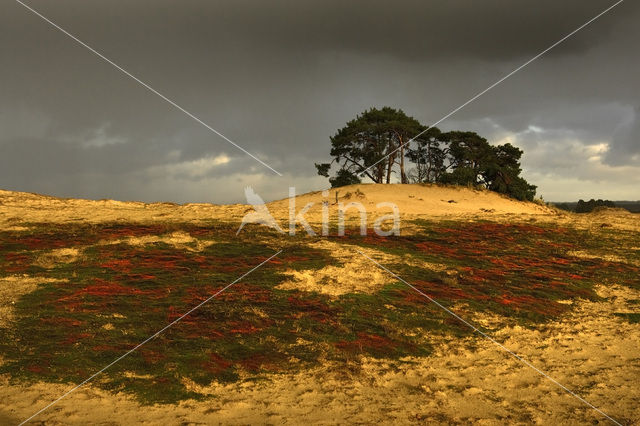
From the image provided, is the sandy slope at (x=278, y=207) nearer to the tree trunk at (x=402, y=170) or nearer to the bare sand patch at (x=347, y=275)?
the tree trunk at (x=402, y=170)

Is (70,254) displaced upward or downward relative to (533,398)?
upward

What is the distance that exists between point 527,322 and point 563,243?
1239cm

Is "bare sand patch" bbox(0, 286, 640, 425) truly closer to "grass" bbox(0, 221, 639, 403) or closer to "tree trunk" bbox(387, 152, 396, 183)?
"grass" bbox(0, 221, 639, 403)

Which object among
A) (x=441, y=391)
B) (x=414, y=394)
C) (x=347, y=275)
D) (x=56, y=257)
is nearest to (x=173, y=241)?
(x=56, y=257)

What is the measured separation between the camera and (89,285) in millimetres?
13266

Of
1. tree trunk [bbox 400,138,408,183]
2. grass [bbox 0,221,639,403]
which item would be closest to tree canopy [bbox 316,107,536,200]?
tree trunk [bbox 400,138,408,183]

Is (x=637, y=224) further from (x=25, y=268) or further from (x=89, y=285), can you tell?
(x=25, y=268)

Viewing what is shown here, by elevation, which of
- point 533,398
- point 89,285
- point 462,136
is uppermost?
point 462,136

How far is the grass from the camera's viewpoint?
8.73m

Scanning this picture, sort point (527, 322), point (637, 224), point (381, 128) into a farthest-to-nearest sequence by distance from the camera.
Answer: point (381, 128) < point (637, 224) < point (527, 322)

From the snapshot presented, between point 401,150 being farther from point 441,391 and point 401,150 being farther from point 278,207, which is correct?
point 441,391

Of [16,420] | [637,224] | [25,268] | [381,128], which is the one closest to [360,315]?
[16,420]

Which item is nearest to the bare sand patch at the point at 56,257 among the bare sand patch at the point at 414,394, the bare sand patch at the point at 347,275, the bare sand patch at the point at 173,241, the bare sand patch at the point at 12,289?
the bare sand patch at the point at 12,289

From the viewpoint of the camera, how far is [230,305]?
1186 centimetres
